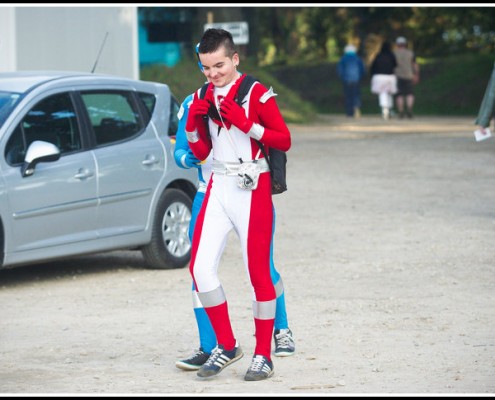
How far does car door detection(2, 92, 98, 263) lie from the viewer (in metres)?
10.2

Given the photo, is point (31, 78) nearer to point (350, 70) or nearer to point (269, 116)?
point (269, 116)

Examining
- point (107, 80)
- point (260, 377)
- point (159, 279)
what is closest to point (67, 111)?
point (107, 80)

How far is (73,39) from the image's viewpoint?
20.5m

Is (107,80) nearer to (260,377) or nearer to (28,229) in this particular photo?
(28,229)

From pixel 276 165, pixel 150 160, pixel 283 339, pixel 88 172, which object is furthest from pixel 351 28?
pixel 276 165

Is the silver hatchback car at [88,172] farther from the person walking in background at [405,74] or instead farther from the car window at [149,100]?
the person walking in background at [405,74]

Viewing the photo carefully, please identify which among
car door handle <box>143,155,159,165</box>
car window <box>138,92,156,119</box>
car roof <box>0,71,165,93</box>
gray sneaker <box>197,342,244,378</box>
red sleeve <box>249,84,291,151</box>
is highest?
red sleeve <box>249,84,291,151</box>

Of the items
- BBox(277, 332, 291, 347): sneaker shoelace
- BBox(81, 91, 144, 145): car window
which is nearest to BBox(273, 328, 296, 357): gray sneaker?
BBox(277, 332, 291, 347): sneaker shoelace

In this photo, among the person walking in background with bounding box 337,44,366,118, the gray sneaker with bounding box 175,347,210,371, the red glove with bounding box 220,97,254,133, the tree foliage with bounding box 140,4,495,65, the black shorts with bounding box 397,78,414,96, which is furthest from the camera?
the tree foliage with bounding box 140,4,495,65

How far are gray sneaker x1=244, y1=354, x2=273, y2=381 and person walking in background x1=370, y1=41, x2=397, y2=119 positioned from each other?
1011 inches

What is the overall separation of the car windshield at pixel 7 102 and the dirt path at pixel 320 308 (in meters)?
1.36

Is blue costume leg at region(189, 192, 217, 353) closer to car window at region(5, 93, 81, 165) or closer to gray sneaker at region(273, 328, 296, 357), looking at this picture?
gray sneaker at region(273, 328, 296, 357)

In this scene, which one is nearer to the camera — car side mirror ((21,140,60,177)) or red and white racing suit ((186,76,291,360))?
red and white racing suit ((186,76,291,360))

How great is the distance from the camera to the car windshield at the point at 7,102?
10359mm
